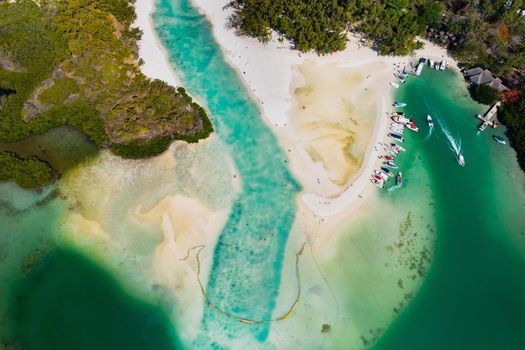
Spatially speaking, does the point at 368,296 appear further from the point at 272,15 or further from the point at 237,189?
the point at 272,15

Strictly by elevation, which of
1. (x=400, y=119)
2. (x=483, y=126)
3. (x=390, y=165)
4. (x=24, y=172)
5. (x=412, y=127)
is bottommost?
(x=24, y=172)

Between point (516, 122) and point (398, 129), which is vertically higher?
point (516, 122)

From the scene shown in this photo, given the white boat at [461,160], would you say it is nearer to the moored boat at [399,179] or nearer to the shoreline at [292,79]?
the moored boat at [399,179]

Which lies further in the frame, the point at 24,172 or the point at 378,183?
the point at 378,183

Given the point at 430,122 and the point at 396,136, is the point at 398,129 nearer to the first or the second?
the point at 396,136

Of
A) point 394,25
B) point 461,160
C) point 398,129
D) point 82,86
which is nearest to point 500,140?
point 461,160

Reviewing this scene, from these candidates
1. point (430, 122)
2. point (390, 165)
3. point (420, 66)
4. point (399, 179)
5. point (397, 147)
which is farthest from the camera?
point (420, 66)

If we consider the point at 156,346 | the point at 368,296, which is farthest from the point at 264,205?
the point at 156,346
